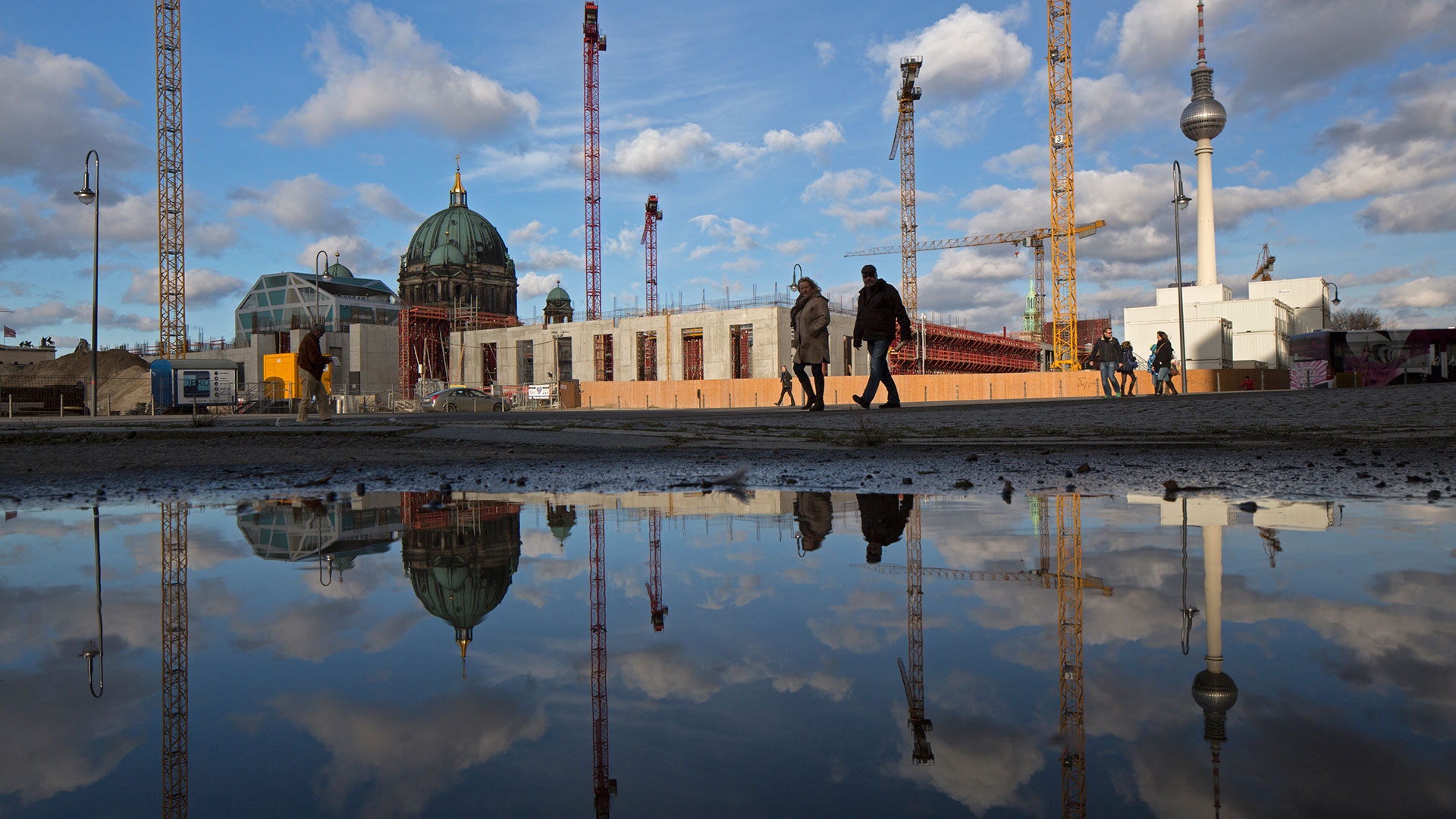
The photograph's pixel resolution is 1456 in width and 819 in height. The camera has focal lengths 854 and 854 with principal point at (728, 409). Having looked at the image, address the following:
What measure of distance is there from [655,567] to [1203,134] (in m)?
85.3

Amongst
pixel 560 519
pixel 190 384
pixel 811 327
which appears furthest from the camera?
pixel 190 384

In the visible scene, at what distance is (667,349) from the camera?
176 ft

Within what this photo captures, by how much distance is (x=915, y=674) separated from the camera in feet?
3.54

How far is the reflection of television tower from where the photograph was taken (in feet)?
2.77

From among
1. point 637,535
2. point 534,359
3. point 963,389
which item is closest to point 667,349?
point 534,359

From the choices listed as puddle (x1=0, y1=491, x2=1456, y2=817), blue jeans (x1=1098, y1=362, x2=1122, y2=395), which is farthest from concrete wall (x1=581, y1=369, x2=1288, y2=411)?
puddle (x1=0, y1=491, x2=1456, y2=817)

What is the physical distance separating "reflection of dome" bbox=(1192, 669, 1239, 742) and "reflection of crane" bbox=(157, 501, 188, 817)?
1000mm

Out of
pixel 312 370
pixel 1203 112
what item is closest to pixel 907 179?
pixel 1203 112

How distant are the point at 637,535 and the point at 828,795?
157 cm

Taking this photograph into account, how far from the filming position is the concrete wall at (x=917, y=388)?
35562 mm

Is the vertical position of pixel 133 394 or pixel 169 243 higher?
pixel 169 243

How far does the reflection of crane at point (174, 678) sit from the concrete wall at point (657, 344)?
44829 millimetres

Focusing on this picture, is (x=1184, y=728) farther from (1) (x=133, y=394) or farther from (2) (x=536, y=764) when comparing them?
(1) (x=133, y=394)

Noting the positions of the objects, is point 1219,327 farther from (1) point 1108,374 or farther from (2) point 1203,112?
(1) point 1108,374
